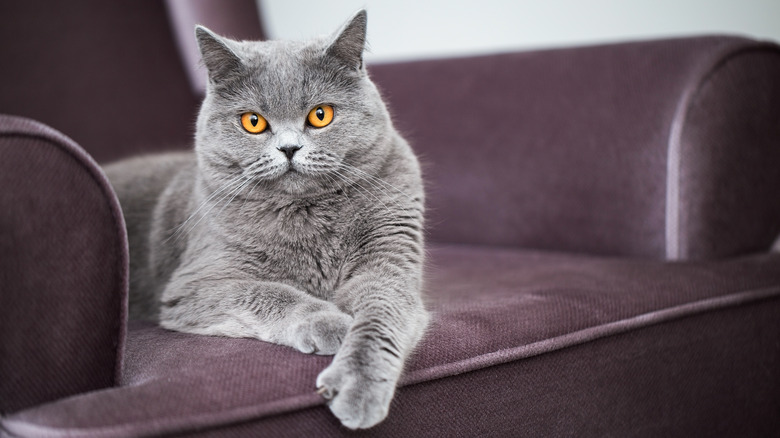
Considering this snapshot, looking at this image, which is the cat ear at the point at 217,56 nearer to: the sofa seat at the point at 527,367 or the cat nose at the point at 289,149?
the cat nose at the point at 289,149

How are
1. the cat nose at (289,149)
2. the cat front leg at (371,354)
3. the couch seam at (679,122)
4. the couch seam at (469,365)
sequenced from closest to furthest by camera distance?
1. the couch seam at (469,365)
2. the cat front leg at (371,354)
3. the cat nose at (289,149)
4. the couch seam at (679,122)

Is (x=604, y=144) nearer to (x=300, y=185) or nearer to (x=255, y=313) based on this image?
(x=300, y=185)

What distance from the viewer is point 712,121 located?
1420 millimetres

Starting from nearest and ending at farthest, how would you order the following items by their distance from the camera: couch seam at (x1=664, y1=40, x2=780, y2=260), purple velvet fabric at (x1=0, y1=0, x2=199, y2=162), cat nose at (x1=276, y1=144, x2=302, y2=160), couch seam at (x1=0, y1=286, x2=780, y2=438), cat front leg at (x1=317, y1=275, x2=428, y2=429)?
1. couch seam at (x1=0, y1=286, x2=780, y2=438)
2. cat front leg at (x1=317, y1=275, x2=428, y2=429)
3. cat nose at (x1=276, y1=144, x2=302, y2=160)
4. couch seam at (x1=664, y1=40, x2=780, y2=260)
5. purple velvet fabric at (x1=0, y1=0, x2=199, y2=162)

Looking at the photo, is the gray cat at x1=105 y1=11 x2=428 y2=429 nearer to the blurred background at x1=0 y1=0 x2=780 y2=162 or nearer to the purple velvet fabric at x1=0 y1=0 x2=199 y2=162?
the blurred background at x1=0 y1=0 x2=780 y2=162

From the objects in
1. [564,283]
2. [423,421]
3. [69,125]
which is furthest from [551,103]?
[69,125]

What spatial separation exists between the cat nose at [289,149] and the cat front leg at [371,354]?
23cm

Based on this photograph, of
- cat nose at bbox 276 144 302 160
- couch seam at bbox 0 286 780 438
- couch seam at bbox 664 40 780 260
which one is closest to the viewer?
couch seam at bbox 0 286 780 438

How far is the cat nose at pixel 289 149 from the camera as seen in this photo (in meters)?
1.09

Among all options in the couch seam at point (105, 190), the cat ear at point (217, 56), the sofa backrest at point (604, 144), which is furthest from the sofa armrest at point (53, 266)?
the sofa backrest at point (604, 144)

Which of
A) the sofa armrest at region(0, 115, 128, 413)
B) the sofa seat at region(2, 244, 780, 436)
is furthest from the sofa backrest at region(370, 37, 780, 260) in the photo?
the sofa armrest at region(0, 115, 128, 413)

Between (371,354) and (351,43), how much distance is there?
53 centimetres

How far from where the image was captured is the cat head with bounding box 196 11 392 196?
112 centimetres

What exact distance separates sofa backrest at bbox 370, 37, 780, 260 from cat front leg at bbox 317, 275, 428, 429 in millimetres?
496
